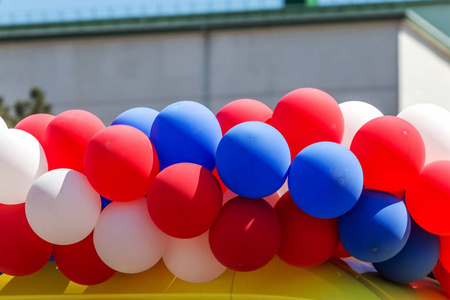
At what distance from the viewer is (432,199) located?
2.45m

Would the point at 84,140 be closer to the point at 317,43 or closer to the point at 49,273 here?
the point at 49,273

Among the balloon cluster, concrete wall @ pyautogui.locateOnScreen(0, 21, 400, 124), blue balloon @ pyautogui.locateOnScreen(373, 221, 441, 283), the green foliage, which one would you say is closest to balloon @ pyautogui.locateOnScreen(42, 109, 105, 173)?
the balloon cluster

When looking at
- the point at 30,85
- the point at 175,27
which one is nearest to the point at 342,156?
the point at 175,27

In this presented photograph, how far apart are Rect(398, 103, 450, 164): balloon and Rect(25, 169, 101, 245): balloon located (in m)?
1.56

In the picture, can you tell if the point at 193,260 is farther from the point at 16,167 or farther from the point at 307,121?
the point at 16,167

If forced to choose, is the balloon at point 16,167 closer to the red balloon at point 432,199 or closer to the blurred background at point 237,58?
the red balloon at point 432,199

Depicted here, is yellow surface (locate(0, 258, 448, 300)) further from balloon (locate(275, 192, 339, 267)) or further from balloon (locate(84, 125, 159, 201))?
balloon (locate(84, 125, 159, 201))

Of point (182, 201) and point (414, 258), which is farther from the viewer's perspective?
point (414, 258)

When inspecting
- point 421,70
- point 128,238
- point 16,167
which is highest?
point 16,167

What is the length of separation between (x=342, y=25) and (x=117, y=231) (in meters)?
11.9

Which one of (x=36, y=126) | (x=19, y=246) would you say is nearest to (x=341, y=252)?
(x=19, y=246)

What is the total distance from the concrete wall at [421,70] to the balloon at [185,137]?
11.1 m

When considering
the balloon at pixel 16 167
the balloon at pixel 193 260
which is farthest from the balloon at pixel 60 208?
the balloon at pixel 193 260

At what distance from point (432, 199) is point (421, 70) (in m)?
11.7
